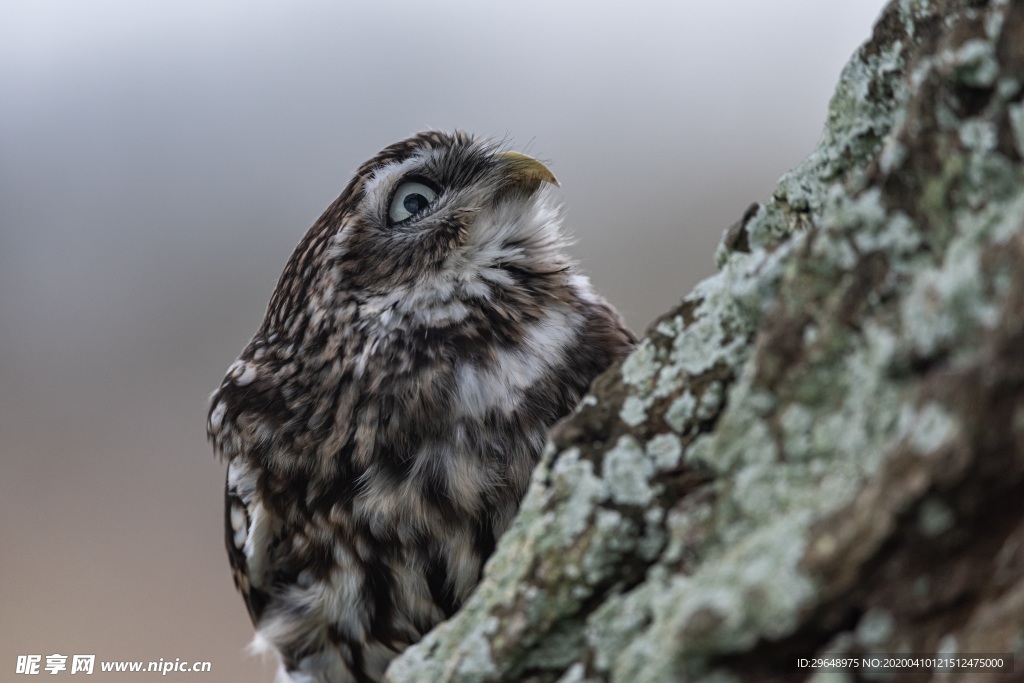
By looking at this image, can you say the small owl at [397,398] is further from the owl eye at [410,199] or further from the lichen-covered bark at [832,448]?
the lichen-covered bark at [832,448]

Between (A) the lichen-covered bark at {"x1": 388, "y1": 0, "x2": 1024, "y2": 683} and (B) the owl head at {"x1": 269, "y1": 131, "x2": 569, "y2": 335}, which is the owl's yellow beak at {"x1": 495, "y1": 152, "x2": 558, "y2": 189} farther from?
(A) the lichen-covered bark at {"x1": 388, "y1": 0, "x2": 1024, "y2": 683}

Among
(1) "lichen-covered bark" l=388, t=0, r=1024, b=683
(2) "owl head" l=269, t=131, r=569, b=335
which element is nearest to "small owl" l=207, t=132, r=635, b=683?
(2) "owl head" l=269, t=131, r=569, b=335

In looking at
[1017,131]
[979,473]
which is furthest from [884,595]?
[1017,131]

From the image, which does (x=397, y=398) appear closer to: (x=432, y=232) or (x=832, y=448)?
(x=432, y=232)

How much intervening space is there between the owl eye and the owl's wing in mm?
793

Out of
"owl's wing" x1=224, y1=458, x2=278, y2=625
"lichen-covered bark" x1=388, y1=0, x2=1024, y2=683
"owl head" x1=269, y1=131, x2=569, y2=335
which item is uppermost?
"owl head" x1=269, y1=131, x2=569, y2=335

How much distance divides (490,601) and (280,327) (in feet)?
4.37

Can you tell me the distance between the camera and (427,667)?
1.39 meters

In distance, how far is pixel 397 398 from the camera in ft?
6.69

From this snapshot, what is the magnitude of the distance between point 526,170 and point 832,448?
5.59ft

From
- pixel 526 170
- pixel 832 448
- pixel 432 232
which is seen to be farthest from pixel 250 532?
pixel 832 448

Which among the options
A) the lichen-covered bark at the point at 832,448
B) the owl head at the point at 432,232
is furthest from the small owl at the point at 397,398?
the lichen-covered bark at the point at 832,448

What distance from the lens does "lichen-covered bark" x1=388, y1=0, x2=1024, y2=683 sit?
88cm

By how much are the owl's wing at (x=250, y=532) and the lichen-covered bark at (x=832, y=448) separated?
1011 millimetres
